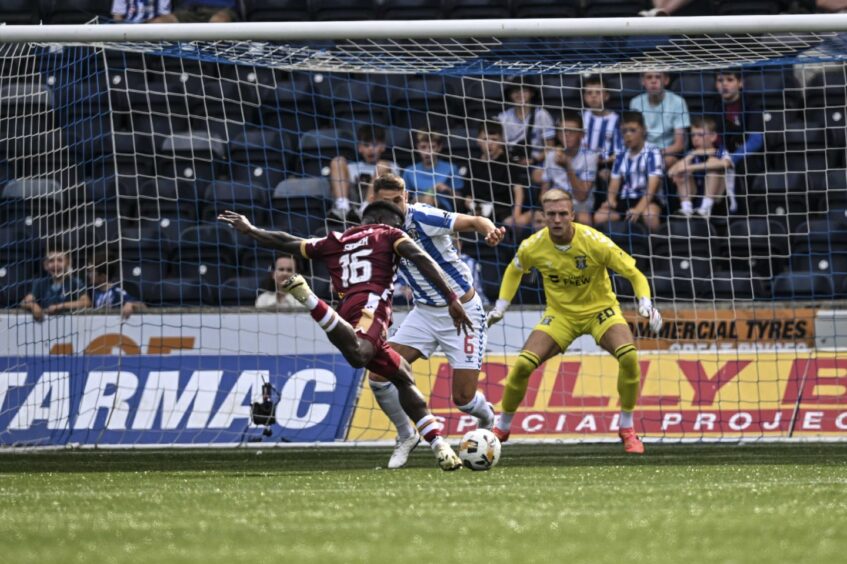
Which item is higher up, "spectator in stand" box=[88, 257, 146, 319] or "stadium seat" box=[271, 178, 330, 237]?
"stadium seat" box=[271, 178, 330, 237]

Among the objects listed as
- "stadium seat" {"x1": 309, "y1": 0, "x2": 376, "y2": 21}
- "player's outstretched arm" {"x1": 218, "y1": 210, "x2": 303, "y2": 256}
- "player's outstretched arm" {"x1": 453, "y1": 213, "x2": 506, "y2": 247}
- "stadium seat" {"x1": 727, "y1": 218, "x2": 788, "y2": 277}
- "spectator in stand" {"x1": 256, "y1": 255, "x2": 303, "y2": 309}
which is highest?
"stadium seat" {"x1": 309, "y1": 0, "x2": 376, "y2": 21}

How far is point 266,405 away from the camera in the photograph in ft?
38.2

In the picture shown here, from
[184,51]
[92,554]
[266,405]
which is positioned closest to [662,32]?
[184,51]

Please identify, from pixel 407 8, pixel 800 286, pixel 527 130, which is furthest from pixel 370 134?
pixel 800 286

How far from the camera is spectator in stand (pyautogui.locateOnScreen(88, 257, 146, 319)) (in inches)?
473

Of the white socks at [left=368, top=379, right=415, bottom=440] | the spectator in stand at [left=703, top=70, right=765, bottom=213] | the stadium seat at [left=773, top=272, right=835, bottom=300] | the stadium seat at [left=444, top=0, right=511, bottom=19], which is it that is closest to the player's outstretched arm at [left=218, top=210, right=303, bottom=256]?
the white socks at [left=368, top=379, right=415, bottom=440]

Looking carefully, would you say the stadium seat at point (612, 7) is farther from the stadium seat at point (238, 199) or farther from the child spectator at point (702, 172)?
the stadium seat at point (238, 199)

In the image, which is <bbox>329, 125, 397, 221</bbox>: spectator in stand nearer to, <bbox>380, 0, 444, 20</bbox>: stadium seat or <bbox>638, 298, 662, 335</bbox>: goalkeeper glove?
<bbox>380, 0, 444, 20</bbox>: stadium seat

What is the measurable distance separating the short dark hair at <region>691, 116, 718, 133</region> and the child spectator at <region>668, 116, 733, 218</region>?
0.32ft

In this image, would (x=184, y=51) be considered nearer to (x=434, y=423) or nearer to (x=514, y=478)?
(x=434, y=423)

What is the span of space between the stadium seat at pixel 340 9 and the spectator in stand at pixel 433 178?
283cm

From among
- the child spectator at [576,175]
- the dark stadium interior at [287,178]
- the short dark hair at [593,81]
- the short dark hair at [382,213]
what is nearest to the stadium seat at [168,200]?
the dark stadium interior at [287,178]

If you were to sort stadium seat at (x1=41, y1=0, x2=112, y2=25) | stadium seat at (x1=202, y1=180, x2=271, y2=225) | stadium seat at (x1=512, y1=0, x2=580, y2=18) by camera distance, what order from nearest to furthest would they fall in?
stadium seat at (x1=202, y1=180, x2=271, y2=225)
stadium seat at (x1=512, y1=0, x2=580, y2=18)
stadium seat at (x1=41, y1=0, x2=112, y2=25)

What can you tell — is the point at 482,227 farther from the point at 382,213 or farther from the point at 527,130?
the point at 527,130
